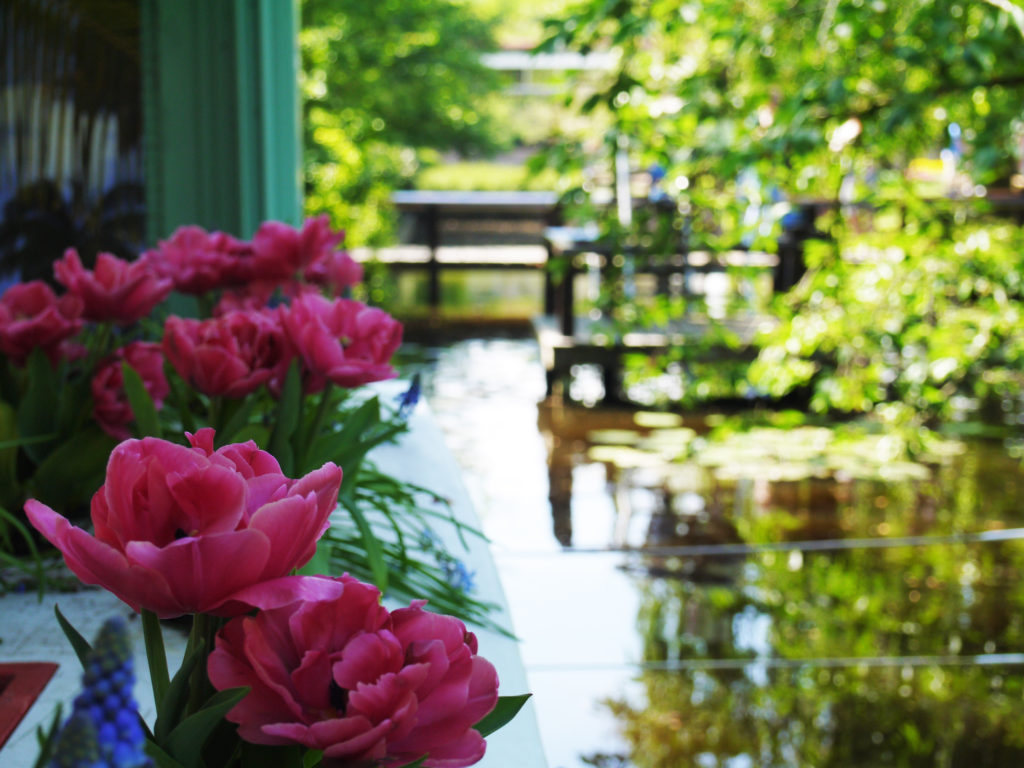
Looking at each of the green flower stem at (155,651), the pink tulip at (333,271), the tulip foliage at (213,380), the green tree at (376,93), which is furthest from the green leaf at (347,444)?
the green tree at (376,93)

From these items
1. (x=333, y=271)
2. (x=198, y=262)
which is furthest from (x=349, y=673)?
(x=333, y=271)

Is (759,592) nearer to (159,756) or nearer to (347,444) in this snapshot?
(347,444)

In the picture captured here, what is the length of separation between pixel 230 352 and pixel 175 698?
455 mm

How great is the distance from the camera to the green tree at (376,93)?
8195 mm

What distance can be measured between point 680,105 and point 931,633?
1.44 m

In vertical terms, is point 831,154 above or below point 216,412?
above

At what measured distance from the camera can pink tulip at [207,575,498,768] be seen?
39cm

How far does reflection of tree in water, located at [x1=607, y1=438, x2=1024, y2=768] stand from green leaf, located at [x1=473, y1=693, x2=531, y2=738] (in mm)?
1668

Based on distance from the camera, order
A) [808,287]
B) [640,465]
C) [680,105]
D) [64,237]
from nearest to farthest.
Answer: [64,237] → [680,105] → [808,287] → [640,465]

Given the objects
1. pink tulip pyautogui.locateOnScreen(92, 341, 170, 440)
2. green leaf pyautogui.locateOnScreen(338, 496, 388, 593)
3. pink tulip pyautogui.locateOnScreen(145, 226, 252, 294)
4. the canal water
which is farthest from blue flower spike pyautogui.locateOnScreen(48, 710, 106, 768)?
the canal water

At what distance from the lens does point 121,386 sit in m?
1.09

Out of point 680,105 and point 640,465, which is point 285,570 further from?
→ point 640,465

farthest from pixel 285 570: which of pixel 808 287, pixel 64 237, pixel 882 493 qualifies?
pixel 882 493

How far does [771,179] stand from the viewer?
223cm
